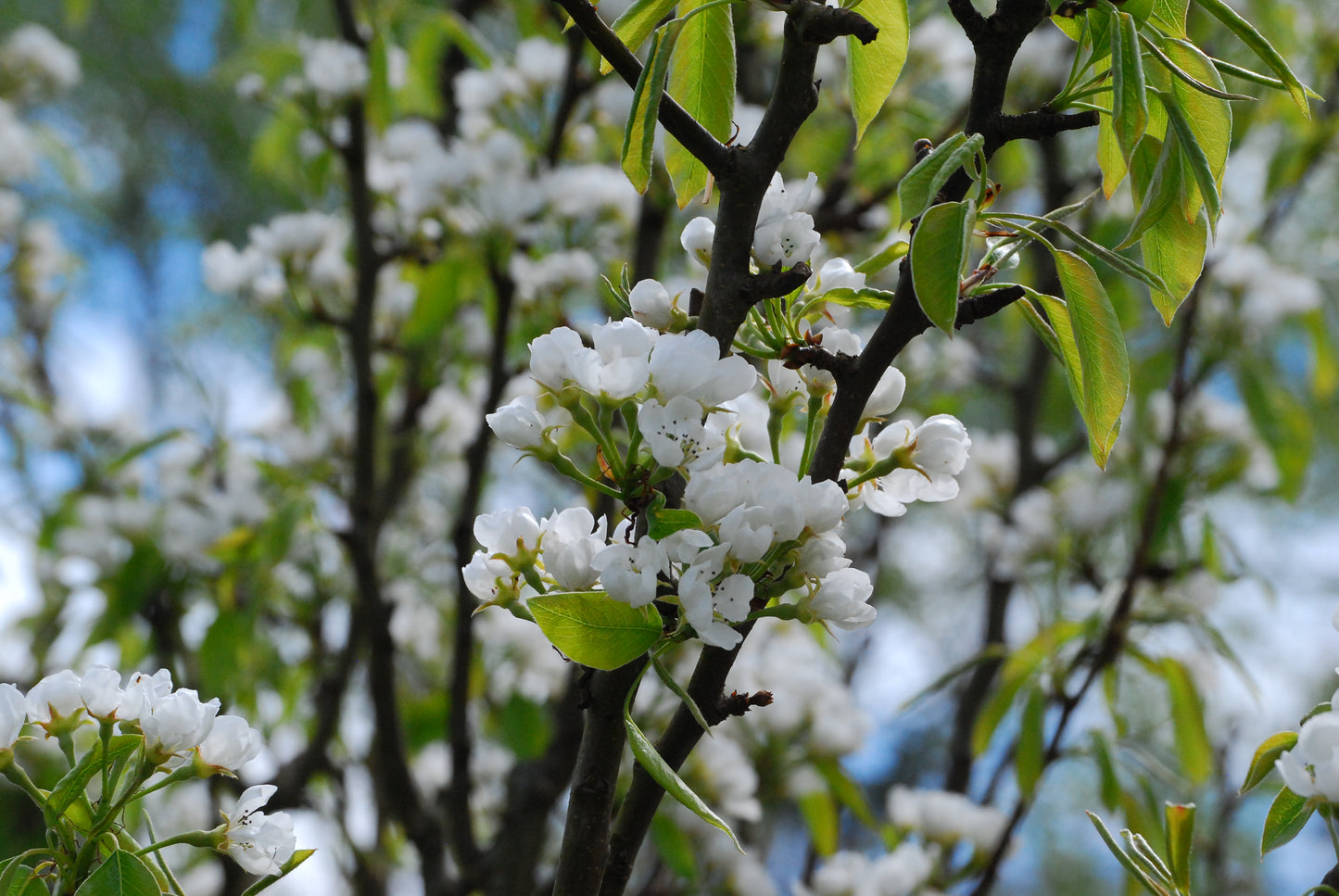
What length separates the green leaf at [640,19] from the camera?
20.1 inches

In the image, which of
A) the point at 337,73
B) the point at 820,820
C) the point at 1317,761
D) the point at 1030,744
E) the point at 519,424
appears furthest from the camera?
the point at 337,73

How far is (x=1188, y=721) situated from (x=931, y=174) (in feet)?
3.38

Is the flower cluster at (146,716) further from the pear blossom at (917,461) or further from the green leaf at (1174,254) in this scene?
the green leaf at (1174,254)

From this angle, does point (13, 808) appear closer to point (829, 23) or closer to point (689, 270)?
point (689, 270)

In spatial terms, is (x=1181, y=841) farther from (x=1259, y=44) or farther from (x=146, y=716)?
(x=146, y=716)

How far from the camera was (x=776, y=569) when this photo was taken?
0.50 meters

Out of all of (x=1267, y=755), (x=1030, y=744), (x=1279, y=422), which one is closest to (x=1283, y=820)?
(x=1267, y=755)

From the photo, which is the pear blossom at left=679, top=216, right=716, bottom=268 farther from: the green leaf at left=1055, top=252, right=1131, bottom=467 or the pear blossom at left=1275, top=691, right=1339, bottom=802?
the pear blossom at left=1275, top=691, right=1339, bottom=802

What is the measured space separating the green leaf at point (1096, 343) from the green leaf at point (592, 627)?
204 mm

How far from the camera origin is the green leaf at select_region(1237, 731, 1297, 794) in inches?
18.1

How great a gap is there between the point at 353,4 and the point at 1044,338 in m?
1.33

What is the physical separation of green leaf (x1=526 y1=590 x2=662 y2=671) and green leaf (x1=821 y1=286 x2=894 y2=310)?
18 cm

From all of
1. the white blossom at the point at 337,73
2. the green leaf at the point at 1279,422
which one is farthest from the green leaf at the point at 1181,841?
the white blossom at the point at 337,73

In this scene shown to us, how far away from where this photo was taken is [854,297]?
525mm
